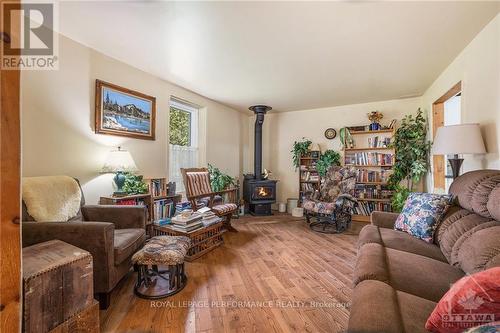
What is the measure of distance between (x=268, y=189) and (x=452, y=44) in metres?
3.53

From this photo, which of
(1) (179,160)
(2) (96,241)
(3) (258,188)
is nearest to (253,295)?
(2) (96,241)

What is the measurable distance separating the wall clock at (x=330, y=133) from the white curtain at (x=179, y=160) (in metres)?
2.87

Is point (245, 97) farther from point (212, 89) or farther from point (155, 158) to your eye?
point (155, 158)

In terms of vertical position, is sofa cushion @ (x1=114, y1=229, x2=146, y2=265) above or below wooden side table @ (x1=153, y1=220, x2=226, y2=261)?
above

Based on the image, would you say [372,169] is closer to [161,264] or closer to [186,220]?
[186,220]

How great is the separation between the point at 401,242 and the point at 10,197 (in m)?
2.25

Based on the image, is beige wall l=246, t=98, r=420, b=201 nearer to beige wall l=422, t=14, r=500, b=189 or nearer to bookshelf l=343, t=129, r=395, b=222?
bookshelf l=343, t=129, r=395, b=222

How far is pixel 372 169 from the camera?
462cm

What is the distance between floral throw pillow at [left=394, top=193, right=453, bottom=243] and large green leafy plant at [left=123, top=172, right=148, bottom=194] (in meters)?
2.79

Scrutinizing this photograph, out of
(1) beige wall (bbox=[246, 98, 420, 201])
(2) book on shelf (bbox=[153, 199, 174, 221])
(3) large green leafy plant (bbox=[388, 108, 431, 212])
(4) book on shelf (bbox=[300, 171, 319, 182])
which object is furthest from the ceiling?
(4) book on shelf (bbox=[300, 171, 319, 182])

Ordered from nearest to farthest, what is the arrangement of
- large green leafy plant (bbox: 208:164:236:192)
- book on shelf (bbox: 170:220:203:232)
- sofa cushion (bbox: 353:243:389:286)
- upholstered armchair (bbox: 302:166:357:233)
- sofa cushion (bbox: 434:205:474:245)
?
sofa cushion (bbox: 353:243:389:286)
sofa cushion (bbox: 434:205:474:245)
book on shelf (bbox: 170:220:203:232)
upholstered armchair (bbox: 302:166:357:233)
large green leafy plant (bbox: 208:164:236:192)

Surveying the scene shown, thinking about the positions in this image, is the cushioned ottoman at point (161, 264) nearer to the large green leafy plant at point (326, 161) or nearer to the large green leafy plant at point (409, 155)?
the large green leafy plant at point (326, 161)

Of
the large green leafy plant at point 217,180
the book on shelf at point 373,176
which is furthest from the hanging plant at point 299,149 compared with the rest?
the large green leafy plant at point 217,180

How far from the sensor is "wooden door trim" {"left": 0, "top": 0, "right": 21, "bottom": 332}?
2.43 feet
